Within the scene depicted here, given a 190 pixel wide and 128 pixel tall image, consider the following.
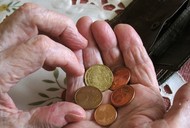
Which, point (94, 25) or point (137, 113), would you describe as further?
point (94, 25)

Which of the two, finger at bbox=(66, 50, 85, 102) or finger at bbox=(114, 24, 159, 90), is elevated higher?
finger at bbox=(114, 24, 159, 90)

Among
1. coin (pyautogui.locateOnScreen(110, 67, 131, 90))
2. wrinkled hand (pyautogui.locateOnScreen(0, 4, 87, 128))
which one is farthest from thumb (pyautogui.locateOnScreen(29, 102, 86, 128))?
coin (pyautogui.locateOnScreen(110, 67, 131, 90))

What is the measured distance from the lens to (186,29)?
28.3 inches

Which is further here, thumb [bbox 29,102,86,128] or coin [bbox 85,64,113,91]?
coin [bbox 85,64,113,91]

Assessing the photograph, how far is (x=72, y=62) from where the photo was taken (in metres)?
0.56

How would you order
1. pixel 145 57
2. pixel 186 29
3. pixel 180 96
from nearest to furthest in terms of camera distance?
pixel 180 96
pixel 145 57
pixel 186 29

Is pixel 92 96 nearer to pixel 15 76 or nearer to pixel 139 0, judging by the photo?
pixel 15 76

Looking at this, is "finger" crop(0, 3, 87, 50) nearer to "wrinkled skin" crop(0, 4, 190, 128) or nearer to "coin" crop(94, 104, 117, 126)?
"wrinkled skin" crop(0, 4, 190, 128)

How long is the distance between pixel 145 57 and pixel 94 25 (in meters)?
0.11

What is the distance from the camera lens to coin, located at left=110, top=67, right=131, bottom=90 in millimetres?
603

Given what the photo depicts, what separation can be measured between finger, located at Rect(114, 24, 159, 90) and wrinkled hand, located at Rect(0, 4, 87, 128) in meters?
0.08

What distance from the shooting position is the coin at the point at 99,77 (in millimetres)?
610

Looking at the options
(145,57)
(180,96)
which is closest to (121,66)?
(145,57)

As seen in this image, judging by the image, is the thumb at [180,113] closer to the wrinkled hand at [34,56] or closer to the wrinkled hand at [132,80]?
the wrinkled hand at [132,80]
